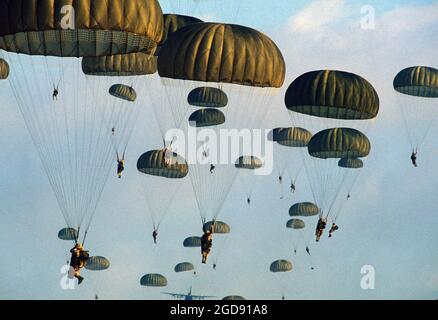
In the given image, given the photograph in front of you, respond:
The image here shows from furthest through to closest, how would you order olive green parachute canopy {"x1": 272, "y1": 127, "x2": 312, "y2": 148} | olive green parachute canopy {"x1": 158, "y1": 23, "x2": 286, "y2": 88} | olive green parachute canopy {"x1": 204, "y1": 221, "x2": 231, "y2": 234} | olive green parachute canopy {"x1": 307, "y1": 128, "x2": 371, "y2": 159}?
olive green parachute canopy {"x1": 204, "y1": 221, "x2": 231, "y2": 234}, olive green parachute canopy {"x1": 272, "y1": 127, "x2": 312, "y2": 148}, olive green parachute canopy {"x1": 307, "y1": 128, "x2": 371, "y2": 159}, olive green parachute canopy {"x1": 158, "y1": 23, "x2": 286, "y2": 88}

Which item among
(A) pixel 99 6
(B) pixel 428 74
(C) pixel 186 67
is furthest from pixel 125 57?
(B) pixel 428 74

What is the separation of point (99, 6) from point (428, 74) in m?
32.8

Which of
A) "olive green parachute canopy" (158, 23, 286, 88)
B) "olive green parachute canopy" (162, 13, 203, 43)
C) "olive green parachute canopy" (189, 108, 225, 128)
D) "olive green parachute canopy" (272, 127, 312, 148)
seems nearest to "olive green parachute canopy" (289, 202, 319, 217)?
"olive green parachute canopy" (272, 127, 312, 148)

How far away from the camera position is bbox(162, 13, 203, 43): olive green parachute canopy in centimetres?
5981

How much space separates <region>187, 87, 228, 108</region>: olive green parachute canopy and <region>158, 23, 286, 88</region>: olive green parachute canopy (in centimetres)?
2140

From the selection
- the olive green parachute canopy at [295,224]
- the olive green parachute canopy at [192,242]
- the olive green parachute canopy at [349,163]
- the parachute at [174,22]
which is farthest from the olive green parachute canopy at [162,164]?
the olive green parachute canopy at [192,242]

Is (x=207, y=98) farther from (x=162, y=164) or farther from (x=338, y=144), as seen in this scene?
(x=338, y=144)

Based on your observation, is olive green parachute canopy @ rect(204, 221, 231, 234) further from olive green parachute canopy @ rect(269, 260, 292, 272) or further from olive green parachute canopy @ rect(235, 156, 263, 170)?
olive green parachute canopy @ rect(235, 156, 263, 170)

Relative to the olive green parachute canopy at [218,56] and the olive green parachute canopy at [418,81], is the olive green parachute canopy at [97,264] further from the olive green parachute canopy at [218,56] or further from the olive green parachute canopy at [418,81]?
the olive green parachute canopy at [218,56]

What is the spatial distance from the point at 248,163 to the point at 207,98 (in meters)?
16.2

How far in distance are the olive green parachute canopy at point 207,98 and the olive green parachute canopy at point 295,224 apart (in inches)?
972

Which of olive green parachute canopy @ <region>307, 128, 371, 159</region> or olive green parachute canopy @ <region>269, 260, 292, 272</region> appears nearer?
olive green parachute canopy @ <region>307, 128, 371, 159</region>

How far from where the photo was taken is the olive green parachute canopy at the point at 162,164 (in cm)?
7419
